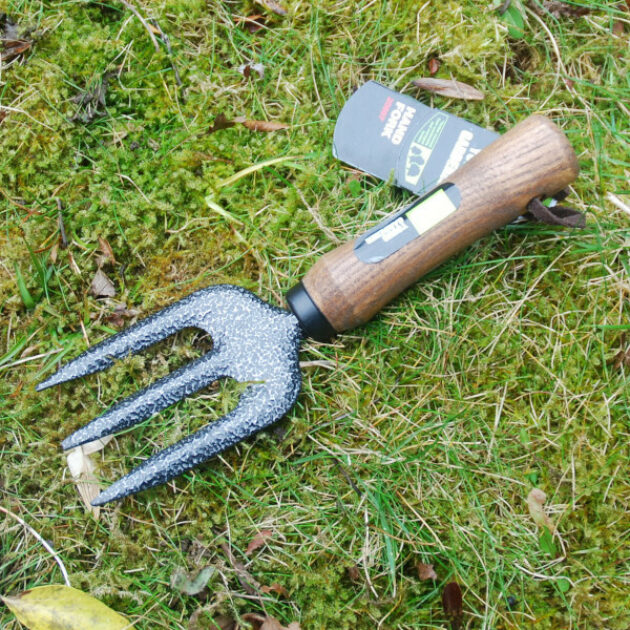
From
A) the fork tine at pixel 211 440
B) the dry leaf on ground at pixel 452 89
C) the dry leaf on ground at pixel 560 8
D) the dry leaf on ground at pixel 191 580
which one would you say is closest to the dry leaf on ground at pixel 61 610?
the dry leaf on ground at pixel 191 580

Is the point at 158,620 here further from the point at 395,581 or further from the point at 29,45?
the point at 29,45

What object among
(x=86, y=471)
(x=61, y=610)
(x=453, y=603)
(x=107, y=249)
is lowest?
(x=453, y=603)

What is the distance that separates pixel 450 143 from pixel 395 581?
1.21 metres

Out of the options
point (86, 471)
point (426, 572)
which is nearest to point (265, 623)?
point (426, 572)

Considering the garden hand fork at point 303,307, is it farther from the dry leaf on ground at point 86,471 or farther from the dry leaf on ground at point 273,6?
the dry leaf on ground at point 273,6

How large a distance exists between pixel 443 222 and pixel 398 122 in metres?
0.40

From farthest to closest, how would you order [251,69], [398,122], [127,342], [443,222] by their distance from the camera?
[251,69] → [398,122] → [127,342] → [443,222]

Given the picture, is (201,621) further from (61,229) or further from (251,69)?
(251,69)

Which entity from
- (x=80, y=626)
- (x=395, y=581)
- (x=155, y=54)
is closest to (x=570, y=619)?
(x=395, y=581)

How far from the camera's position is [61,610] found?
4.82 feet

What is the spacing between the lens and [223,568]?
1553 mm

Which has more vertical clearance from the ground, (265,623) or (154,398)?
(154,398)

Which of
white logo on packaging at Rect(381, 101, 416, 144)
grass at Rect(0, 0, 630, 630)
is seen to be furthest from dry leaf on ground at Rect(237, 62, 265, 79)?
white logo on packaging at Rect(381, 101, 416, 144)

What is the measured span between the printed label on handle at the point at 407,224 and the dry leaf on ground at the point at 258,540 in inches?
31.0
